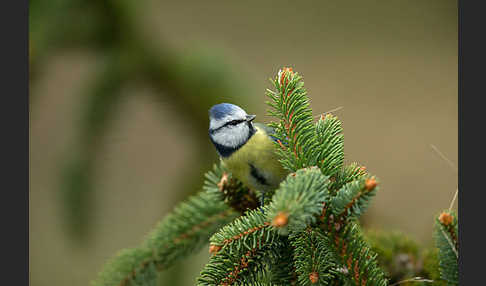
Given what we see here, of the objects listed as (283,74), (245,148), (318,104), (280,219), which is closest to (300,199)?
(280,219)

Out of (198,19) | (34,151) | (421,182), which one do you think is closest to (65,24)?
(34,151)

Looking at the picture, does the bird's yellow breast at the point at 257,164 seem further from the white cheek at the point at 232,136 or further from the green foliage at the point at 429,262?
the green foliage at the point at 429,262

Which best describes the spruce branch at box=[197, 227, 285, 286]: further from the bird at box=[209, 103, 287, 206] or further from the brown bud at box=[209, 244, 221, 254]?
the bird at box=[209, 103, 287, 206]

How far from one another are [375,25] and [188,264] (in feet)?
3.36

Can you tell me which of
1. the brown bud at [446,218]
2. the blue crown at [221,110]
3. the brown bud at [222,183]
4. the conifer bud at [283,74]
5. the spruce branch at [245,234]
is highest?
the conifer bud at [283,74]

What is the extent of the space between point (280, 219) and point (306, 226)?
0.06m

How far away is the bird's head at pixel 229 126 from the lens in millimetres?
445

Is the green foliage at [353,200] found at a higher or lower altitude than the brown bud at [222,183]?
higher

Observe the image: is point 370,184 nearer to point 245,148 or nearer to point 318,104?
point 245,148

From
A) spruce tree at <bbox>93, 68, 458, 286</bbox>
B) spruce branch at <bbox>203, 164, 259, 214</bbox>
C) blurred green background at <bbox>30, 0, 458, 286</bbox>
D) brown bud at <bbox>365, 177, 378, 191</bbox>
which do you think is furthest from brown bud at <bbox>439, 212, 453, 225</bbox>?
blurred green background at <bbox>30, 0, 458, 286</bbox>

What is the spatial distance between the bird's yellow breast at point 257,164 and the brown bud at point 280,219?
0.21 m

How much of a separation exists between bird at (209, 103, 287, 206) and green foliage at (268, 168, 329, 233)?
169mm

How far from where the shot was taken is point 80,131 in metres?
0.68

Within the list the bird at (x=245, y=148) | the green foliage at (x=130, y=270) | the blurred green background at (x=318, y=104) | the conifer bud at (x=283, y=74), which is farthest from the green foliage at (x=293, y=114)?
the blurred green background at (x=318, y=104)
